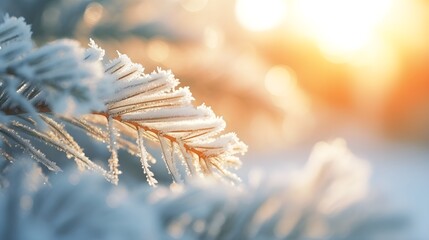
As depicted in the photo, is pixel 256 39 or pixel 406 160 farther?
pixel 406 160

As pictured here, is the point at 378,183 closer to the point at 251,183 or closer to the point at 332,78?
the point at 251,183

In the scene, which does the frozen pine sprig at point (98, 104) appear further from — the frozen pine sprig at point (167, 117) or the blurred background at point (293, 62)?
the blurred background at point (293, 62)

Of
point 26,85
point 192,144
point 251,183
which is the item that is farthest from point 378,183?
point 26,85

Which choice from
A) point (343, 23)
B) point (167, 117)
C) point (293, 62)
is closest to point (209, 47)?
point (167, 117)

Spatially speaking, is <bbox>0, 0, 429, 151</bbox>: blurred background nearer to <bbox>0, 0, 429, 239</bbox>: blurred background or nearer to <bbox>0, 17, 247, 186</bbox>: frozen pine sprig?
<bbox>0, 0, 429, 239</bbox>: blurred background

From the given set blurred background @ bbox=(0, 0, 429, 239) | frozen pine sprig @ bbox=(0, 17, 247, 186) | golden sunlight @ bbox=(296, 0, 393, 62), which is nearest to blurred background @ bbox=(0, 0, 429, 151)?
blurred background @ bbox=(0, 0, 429, 239)
